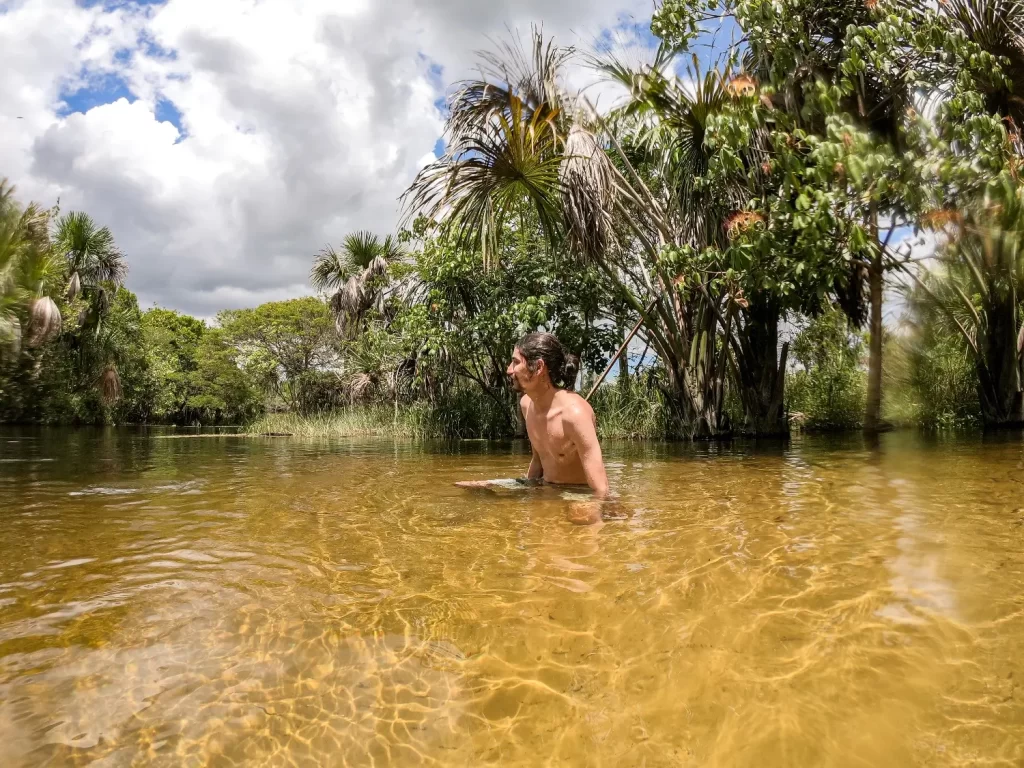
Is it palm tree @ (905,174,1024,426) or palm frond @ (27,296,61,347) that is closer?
palm tree @ (905,174,1024,426)

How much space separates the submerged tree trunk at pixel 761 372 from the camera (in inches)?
426

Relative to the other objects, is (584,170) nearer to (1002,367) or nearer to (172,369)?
(1002,367)

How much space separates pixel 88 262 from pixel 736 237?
2525 centimetres

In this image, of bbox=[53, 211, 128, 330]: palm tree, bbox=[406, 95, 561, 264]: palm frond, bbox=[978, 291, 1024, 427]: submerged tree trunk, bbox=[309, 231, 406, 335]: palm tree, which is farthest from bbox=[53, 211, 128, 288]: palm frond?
bbox=[978, 291, 1024, 427]: submerged tree trunk

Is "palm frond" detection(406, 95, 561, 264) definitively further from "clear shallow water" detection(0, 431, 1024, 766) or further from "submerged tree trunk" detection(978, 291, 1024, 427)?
"submerged tree trunk" detection(978, 291, 1024, 427)

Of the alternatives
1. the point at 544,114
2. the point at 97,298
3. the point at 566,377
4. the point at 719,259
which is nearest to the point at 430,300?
the point at 544,114

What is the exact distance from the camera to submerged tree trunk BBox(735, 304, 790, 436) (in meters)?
10.8

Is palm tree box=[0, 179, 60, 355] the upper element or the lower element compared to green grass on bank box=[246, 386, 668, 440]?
upper

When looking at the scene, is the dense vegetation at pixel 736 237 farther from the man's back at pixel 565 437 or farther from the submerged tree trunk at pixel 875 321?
the man's back at pixel 565 437

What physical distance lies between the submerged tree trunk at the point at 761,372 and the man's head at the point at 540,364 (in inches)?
283

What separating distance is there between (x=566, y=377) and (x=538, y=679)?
2.91 m

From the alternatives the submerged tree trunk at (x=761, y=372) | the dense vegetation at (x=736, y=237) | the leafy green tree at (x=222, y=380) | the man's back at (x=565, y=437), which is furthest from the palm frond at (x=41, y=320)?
the submerged tree trunk at (x=761, y=372)

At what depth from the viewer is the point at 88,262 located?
23969 mm

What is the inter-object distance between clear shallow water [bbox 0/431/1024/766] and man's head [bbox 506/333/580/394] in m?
0.98
